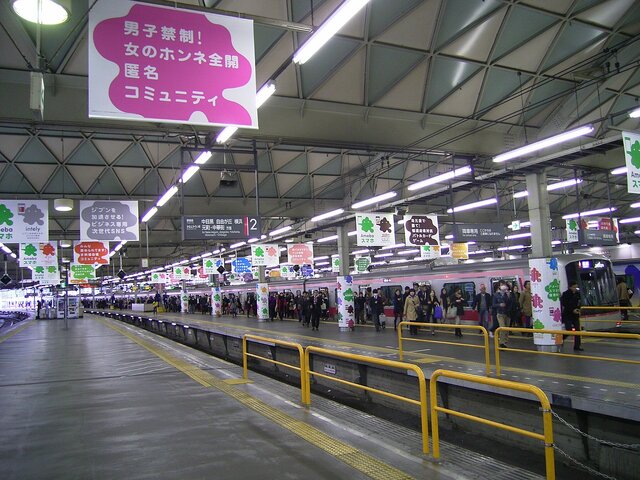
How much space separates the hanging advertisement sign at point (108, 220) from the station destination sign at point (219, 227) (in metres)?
3.88

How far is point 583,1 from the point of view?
11227 mm

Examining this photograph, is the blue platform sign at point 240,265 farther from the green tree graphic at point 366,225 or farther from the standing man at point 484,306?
the standing man at point 484,306

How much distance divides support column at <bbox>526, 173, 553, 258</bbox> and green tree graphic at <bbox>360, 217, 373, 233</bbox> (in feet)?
18.8

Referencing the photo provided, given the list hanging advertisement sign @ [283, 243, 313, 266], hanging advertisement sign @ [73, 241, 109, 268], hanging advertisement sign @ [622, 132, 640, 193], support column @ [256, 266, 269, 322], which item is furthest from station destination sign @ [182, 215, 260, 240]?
support column @ [256, 266, 269, 322]

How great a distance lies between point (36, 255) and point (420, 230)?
17380mm

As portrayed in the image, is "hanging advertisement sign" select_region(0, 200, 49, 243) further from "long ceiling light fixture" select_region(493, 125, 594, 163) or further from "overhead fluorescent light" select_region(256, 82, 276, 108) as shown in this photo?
"long ceiling light fixture" select_region(493, 125, 594, 163)

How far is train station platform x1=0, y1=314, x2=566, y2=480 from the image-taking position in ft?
15.4

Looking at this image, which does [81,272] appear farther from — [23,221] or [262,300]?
[23,221]

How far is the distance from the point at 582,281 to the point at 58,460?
16.2 meters

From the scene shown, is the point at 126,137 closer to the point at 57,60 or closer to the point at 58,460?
the point at 57,60

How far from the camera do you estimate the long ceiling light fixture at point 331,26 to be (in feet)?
19.2

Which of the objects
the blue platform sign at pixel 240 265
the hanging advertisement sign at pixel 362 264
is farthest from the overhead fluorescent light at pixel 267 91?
the hanging advertisement sign at pixel 362 264

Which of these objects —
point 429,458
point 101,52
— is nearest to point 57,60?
point 101,52

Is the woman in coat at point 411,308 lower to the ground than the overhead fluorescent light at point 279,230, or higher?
lower
